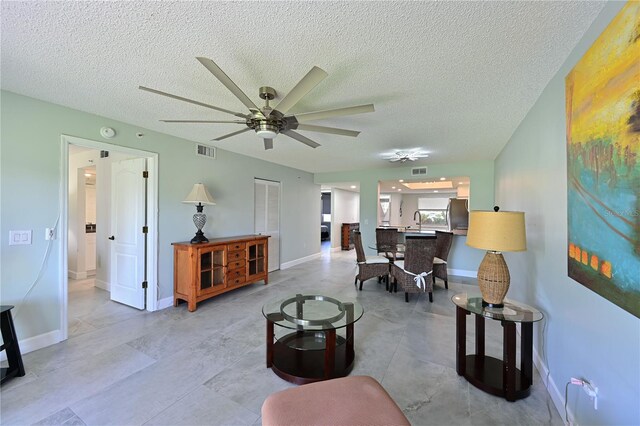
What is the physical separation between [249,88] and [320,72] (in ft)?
3.30

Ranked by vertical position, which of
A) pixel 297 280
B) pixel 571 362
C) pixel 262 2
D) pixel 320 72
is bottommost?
pixel 297 280

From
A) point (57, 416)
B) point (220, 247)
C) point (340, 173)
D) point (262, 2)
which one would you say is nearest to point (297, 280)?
point (220, 247)

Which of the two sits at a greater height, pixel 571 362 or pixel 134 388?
pixel 571 362

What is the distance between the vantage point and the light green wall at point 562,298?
1.11 m

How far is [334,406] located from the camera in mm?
1130

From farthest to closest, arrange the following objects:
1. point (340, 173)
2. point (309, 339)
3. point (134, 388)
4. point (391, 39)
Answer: point (340, 173), point (309, 339), point (134, 388), point (391, 39)

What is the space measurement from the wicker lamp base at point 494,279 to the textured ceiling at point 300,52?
4.70 ft

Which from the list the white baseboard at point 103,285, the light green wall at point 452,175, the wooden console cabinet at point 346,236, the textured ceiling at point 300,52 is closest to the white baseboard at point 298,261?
the light green wall at point 452,175

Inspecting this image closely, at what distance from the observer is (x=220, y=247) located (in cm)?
384

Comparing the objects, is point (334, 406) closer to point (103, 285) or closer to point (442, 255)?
point (442, 255)

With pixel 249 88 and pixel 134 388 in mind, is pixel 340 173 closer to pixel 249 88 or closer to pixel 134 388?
pixel 249 88

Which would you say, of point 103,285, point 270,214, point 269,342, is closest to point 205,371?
point 269,342

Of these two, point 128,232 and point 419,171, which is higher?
point 419,171

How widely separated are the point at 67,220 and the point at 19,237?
366mm
